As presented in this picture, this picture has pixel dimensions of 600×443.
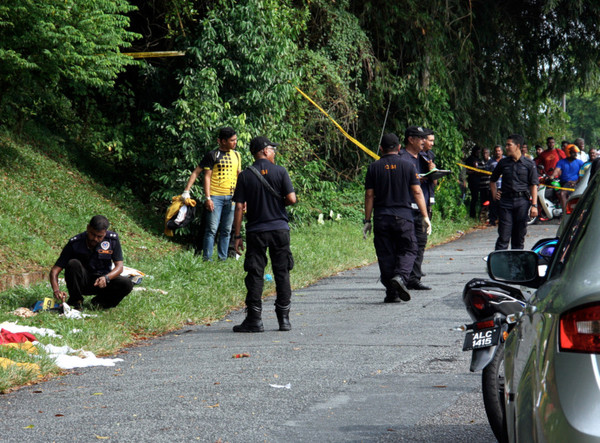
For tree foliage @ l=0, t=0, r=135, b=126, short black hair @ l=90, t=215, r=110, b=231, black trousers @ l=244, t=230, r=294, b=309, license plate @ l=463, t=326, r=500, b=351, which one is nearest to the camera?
license plate @ l=463, t=326, r=500, b=351

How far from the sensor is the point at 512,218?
1228 cm

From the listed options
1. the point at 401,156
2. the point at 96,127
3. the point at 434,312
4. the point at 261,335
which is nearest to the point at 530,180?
the point at 401,156

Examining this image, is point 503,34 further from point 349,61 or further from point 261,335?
point 261,335

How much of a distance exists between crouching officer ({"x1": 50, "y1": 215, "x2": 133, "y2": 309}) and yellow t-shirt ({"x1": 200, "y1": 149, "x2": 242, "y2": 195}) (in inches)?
144

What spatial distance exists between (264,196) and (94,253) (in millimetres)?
1877

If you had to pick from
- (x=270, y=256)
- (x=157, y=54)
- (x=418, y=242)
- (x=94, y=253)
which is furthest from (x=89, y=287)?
(x=157, y=54)

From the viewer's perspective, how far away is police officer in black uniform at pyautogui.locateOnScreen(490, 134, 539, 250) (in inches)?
→ 476

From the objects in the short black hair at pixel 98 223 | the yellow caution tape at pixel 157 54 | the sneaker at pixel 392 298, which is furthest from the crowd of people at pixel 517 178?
the yellow caution tape at pixel 157 54

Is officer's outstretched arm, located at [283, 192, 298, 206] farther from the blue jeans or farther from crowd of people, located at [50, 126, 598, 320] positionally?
the blue jeans

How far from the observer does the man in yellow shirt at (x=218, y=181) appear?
12.8 meters

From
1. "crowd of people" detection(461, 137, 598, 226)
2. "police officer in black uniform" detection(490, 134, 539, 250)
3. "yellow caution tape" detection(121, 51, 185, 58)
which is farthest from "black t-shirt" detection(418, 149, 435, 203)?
"crowd of people" detection(461, 137, 598, 226)

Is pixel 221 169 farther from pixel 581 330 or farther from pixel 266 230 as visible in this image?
pixel 581 330

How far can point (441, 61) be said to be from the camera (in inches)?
910

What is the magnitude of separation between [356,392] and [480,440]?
4.34ft
